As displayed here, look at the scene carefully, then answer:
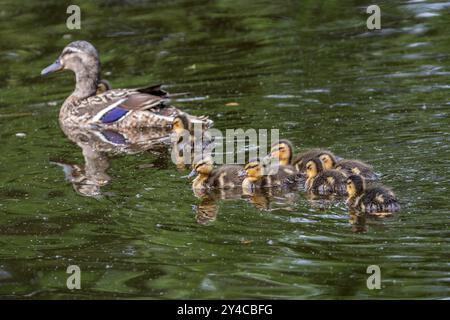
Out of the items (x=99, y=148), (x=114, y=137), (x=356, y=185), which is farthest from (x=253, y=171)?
(x=114, y=137)

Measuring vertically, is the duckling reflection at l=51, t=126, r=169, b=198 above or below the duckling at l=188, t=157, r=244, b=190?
below

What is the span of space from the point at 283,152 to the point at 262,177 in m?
0.41

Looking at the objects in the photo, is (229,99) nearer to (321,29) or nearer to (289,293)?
(321,29)

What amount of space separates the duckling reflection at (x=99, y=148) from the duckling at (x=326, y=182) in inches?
57.5

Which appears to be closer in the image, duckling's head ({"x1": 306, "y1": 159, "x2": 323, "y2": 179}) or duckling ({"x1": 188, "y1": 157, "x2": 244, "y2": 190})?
duckling's head ({"x1": 306, "y1": 159, "x2": 323, "y2": 179})

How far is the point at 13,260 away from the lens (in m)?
6.01

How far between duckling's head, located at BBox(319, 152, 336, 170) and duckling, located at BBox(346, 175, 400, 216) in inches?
23.7

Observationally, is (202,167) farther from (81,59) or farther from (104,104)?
(81,59)

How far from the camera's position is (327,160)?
718 cm

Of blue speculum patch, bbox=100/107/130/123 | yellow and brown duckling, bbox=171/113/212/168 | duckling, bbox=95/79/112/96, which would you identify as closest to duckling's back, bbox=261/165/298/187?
yellow and brown duckling, bbox=171/113/212/168

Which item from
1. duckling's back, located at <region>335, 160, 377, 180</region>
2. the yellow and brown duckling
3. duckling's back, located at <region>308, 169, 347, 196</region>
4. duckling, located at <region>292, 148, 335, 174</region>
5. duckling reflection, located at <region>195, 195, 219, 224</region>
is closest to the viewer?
duckling reflection, located at <region>195, 195, 219, 224</region>

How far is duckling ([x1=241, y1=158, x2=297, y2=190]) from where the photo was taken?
23.4 feet

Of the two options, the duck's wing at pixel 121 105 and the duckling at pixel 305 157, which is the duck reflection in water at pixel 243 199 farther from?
the duck's wing at pixel 121 105

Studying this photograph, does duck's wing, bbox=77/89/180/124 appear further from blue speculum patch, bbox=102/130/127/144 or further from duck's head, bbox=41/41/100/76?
duck's head, bbox=41/41/100/76
